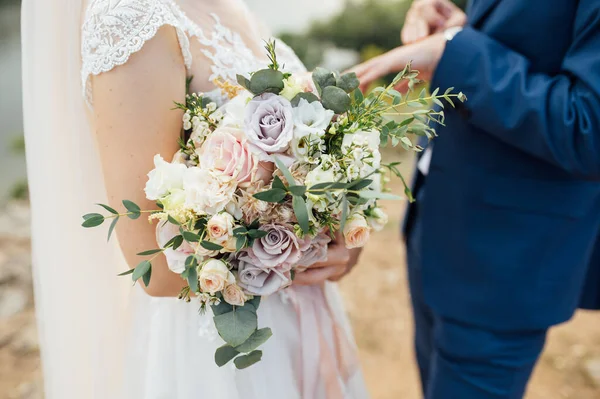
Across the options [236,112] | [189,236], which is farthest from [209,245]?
[236,112]

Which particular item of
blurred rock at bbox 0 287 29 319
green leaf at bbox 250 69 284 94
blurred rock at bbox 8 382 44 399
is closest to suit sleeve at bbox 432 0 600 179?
green leaf at bbox 250 69 284 94

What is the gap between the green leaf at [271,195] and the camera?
0.84 m

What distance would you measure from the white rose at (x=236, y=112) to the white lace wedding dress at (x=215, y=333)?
13cm

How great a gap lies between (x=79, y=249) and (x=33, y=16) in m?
0.57

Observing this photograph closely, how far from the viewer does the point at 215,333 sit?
1.17 meters

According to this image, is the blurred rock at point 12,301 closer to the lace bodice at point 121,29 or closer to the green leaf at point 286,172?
the lace bodice at point 121,29

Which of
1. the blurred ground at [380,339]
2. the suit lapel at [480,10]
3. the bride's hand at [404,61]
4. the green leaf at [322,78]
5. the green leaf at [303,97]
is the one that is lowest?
the blurred ground at [380,339]

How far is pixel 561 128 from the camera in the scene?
1.24 metres

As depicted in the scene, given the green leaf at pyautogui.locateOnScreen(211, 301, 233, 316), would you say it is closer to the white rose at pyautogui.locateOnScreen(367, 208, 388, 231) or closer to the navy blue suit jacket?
the white rose at pyautogui.locateOnScreen(367, 208, 388, 231)

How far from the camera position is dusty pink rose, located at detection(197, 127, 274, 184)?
0.88 m

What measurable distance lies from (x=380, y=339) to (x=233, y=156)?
253cm

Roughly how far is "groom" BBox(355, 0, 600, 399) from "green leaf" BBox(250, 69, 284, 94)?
549 millimetres

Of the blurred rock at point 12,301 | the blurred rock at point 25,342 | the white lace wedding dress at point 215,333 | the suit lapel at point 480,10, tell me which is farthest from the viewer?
the blurred rock at point 12,301

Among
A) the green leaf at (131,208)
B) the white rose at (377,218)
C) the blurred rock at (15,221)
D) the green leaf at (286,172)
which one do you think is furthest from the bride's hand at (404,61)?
the blurred rock at (15,221)
